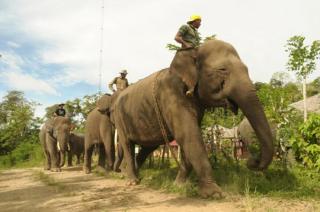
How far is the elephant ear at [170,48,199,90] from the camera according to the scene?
847cm

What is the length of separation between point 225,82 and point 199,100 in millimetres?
932

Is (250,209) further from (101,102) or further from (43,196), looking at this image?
(101,102)

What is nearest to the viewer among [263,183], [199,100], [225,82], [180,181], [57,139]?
[225,82]

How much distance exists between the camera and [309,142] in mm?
9656

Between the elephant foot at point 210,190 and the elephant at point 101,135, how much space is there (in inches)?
276

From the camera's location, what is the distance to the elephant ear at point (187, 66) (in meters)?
8.47

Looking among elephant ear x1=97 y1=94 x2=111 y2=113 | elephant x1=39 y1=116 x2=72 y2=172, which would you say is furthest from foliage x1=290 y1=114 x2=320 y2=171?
elephant x1=39 y1=116 x2=72 y2=172

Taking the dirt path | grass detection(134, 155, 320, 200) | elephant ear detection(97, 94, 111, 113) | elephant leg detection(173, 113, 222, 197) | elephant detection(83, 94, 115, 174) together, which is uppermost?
elephant ear detection(97, 94, 111, 113)

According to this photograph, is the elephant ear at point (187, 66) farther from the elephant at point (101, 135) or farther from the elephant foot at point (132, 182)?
the elephant at point (101, 135)

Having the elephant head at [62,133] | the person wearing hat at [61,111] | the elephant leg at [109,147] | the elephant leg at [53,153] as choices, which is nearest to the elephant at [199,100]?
the elephant leg at [109,147]

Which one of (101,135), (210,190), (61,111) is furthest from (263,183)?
(61,111)

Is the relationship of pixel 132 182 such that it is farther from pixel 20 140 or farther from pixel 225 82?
pixel 20 140

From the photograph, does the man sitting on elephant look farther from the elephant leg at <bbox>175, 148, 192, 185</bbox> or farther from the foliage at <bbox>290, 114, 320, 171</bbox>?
the foliage at <bbox>290, 114, 320, 171</bbox>

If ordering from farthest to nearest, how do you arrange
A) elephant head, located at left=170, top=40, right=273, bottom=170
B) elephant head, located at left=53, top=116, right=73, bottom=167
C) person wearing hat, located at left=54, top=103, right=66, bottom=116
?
person wearing hat, located at left=54, top=103, right=66, bottom=116 < elephant head, located at left=53, top=116, right=73, bottom=167 < elephant head, located at left=170, top=40, right=273, bottom=170
